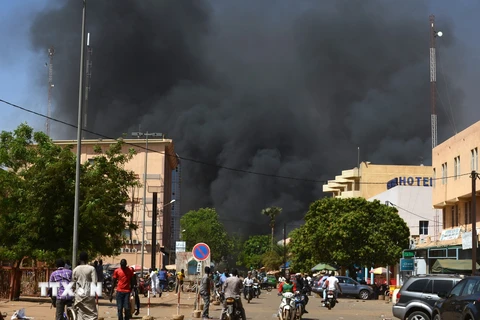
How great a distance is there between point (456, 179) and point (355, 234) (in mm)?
15339

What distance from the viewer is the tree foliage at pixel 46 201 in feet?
113

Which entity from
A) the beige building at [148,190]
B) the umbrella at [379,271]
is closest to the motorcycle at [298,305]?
the umbrella at [379,271]

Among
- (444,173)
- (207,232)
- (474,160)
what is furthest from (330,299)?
(207,232)

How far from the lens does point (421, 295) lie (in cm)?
2317

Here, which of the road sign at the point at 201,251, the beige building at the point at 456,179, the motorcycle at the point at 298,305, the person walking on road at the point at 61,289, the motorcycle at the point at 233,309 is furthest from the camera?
the beige building at the point at 456,179

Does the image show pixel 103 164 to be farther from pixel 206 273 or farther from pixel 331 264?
pixel 331 264

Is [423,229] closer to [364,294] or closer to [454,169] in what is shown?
[364,294]

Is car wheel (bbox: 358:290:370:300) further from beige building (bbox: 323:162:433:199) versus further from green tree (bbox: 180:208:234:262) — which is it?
green tree (bbox: 180:208:234:262)

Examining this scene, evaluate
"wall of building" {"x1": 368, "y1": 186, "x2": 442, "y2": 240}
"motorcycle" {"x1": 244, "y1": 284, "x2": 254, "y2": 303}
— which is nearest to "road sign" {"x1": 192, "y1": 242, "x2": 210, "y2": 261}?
"motorcycle" {"x1": 244, "y1": 284, "x2": 254, "y2": 303}

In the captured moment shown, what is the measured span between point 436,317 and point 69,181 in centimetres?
1928

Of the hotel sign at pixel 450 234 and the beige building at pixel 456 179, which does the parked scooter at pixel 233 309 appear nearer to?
the beige building at pixel 456 179

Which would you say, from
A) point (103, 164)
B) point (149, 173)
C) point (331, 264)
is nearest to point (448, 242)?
point (331, 264)

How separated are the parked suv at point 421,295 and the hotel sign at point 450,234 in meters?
31.6

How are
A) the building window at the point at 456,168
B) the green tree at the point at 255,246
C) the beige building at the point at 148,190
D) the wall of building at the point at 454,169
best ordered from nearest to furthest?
the wall of building at the point at 454,169 → the building window at the point at 456,168 → the beige building at the point at 148,190 → the green tree at the point at 255,246
